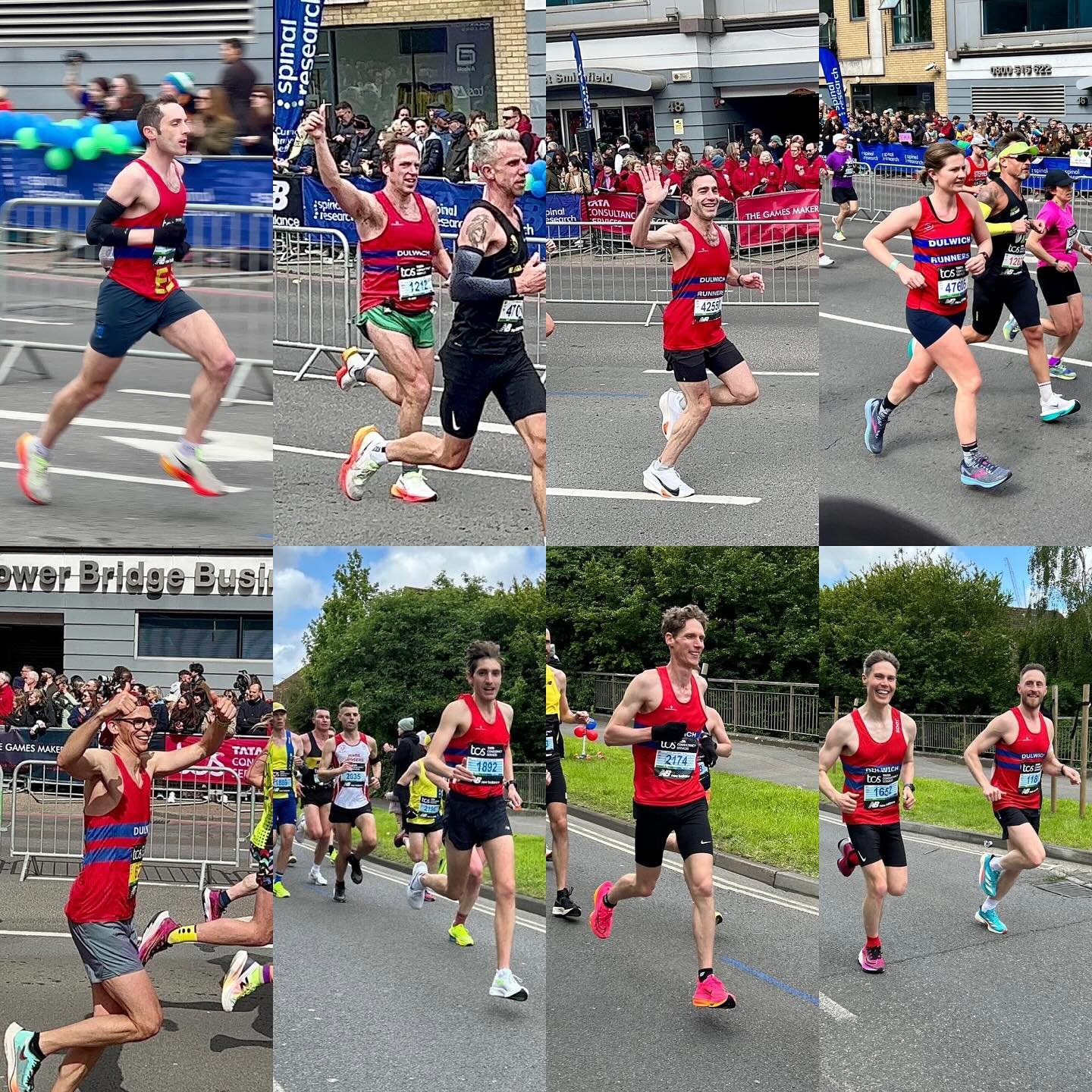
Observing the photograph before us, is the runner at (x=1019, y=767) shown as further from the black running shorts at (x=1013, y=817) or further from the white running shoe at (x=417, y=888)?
the white running shoe at (x=417, y=888)

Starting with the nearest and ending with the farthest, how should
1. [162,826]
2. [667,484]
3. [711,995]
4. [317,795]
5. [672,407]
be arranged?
[711,995], [317,795], [672,407], [667,484], [162,826]

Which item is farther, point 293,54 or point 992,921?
point 293,54

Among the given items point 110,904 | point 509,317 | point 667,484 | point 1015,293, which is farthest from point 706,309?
point 110,904

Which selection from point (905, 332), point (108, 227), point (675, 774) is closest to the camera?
point (675, 774)

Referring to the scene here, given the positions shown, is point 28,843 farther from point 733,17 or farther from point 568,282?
point 733,17

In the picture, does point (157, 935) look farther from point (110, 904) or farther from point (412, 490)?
point (412, 490)

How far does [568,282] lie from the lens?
10836 mm

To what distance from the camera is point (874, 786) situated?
233 inches

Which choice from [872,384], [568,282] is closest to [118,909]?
[872,384]

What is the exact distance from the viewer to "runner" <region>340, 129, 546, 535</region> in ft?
18.2

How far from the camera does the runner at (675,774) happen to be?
16.6ft

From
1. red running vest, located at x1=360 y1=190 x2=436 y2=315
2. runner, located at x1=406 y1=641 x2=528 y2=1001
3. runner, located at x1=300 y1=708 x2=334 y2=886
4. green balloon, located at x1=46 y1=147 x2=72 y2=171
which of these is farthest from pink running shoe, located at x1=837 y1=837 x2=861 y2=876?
green balloon, located at x1=46 y1=147 x2=72 y2=171

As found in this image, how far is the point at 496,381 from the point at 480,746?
5.24 ft

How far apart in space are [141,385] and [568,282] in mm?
3500
